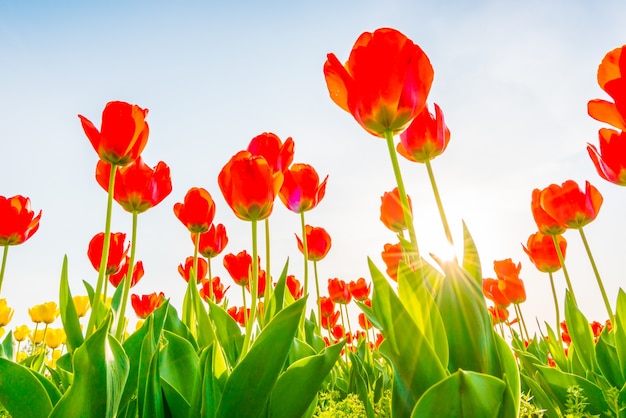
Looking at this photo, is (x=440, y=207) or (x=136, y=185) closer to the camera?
(x=440, y=207)

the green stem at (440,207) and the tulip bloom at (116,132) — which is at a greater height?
the tulip bloom at (116,132)

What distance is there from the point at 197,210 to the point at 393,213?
1.15 metres

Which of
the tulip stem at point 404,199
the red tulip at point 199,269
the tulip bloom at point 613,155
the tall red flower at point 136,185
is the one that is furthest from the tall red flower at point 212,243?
the tulip bloom at point 613,155

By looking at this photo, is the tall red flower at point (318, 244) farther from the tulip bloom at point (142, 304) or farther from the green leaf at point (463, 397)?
the green leaf at point (463, 397)

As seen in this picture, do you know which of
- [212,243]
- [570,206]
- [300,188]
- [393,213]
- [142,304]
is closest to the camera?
[300,188]

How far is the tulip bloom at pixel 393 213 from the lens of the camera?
2.67 metres

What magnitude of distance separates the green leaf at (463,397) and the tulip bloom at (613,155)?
5.13ft

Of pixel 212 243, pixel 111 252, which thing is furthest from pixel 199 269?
pixel 111 252

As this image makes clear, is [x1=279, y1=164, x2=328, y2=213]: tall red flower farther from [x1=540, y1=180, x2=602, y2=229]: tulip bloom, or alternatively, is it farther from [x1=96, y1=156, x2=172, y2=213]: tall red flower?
[x1=540, y1=180, x2=602, y2=229]: tulip bloom

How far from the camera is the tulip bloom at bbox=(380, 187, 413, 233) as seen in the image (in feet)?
8.75

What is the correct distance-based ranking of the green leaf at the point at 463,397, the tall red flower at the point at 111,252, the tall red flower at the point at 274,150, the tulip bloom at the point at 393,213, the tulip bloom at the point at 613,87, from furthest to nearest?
the tulip bloom at the point at 393,213 → the tall red flower at the point at 111,252 → the tall red flower at the point at 274,150 → the tulip bloom at the point at 613,87 → the green leaf at the point at 463,397

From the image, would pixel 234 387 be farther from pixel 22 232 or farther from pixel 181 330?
pixel 22 232

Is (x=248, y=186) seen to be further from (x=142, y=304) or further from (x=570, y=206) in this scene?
(x=142, y=304)

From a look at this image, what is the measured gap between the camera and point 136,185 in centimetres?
194
